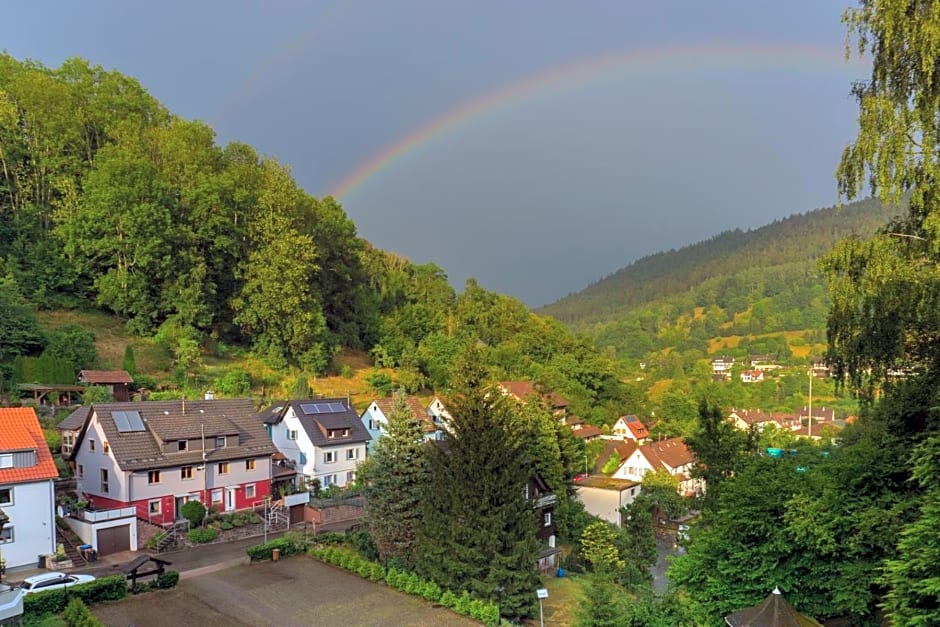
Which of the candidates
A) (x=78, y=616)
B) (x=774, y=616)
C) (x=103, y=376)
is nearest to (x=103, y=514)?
(x=78, y=616)

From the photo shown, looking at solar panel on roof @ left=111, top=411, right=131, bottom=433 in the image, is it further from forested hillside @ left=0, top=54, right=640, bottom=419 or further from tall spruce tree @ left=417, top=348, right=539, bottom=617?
tall spruce tree @ left=417, top=348, right=539, bottom=617

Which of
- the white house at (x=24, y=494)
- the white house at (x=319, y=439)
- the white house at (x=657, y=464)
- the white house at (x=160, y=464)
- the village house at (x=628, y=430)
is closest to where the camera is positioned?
the white house at (x=24, y=494)

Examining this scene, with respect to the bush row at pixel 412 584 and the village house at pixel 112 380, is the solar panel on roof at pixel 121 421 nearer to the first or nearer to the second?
the bush row at pixel 412 584

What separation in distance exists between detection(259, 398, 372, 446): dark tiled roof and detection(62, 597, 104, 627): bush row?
827 inches

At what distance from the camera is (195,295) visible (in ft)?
179

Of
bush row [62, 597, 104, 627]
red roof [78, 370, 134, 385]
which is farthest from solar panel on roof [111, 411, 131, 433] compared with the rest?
red roof [78, 370, 134, 385]

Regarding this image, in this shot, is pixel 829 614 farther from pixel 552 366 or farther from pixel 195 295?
pixel 552 366

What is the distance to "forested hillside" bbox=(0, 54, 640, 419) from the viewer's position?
169 feet

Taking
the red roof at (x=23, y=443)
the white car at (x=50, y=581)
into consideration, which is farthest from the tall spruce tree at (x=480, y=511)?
the red roof at (x=23, y=443)

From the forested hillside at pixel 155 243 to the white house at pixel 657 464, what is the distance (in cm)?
2217

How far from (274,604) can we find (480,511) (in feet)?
27.6

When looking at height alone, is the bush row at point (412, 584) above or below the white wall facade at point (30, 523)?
below

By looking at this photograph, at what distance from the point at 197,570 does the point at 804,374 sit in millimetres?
135946

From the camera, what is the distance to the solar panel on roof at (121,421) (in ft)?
101
